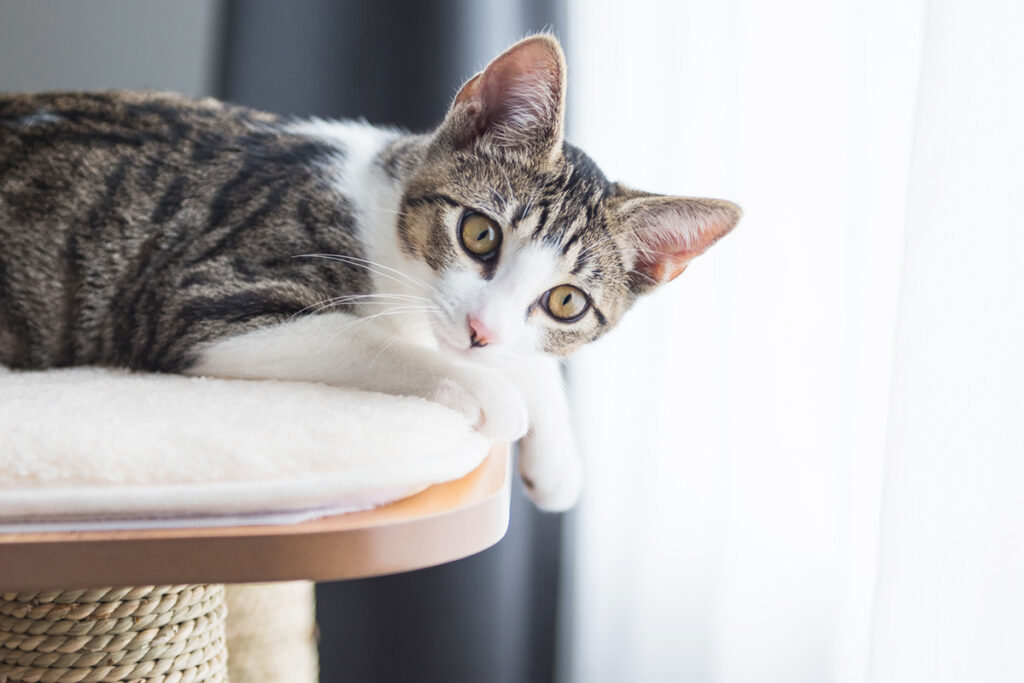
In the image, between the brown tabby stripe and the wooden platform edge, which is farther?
the brown tabby stripe

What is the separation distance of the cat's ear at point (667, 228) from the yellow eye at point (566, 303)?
13cm

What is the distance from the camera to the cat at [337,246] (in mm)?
1047

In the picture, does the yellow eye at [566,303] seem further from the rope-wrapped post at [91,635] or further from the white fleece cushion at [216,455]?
the rope-wrapped post at [91,635]

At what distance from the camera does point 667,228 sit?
3.77 ft

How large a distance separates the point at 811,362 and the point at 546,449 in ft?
1.55

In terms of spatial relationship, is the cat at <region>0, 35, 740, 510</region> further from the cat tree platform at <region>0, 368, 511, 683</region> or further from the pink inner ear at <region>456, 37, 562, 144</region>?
the cat tree platform at <region>0, 368, 511, 683</region>

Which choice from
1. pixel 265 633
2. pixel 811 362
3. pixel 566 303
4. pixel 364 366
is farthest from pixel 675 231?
pixel 265 633

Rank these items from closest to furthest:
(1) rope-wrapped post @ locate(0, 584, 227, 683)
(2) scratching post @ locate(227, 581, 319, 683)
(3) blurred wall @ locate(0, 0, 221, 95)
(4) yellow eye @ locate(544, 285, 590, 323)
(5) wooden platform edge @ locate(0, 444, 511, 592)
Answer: (5) wooden platform edge @ locate(0, 444, 511, 592) → (1) rope-wrapped post @ locate(0, 584, 227, 683) → (4) yellow eye @ locate(544, 285, 590, 323) → (2) scratching post @ locate(227, 581, 319, 683) → (3) blurred wall @ locate(0, 0, 221, 95)

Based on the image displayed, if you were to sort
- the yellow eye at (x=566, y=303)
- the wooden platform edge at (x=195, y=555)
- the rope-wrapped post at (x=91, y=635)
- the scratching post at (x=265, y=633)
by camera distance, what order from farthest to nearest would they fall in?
1. the scratching post at (x=265, y=633)
2. the yellow eye at (x=566, y=303)
3. the rope-wrapped post at (x=91, y=635)
4. the wooden platform edge at (x=195, y=555)

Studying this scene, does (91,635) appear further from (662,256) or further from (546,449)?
(662,256)

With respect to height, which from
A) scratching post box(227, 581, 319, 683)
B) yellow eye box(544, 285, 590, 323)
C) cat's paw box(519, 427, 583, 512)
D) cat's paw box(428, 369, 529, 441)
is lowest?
scratching post box(227, 581, 319, 683)

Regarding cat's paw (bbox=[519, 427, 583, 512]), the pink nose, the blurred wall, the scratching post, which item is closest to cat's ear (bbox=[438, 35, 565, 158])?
the pink nose

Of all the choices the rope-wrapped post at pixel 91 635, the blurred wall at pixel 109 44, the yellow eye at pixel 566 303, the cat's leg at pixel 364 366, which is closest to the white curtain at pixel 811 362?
the yellow eye at pixel 566 303

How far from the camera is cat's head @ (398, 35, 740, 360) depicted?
40.6 inches
